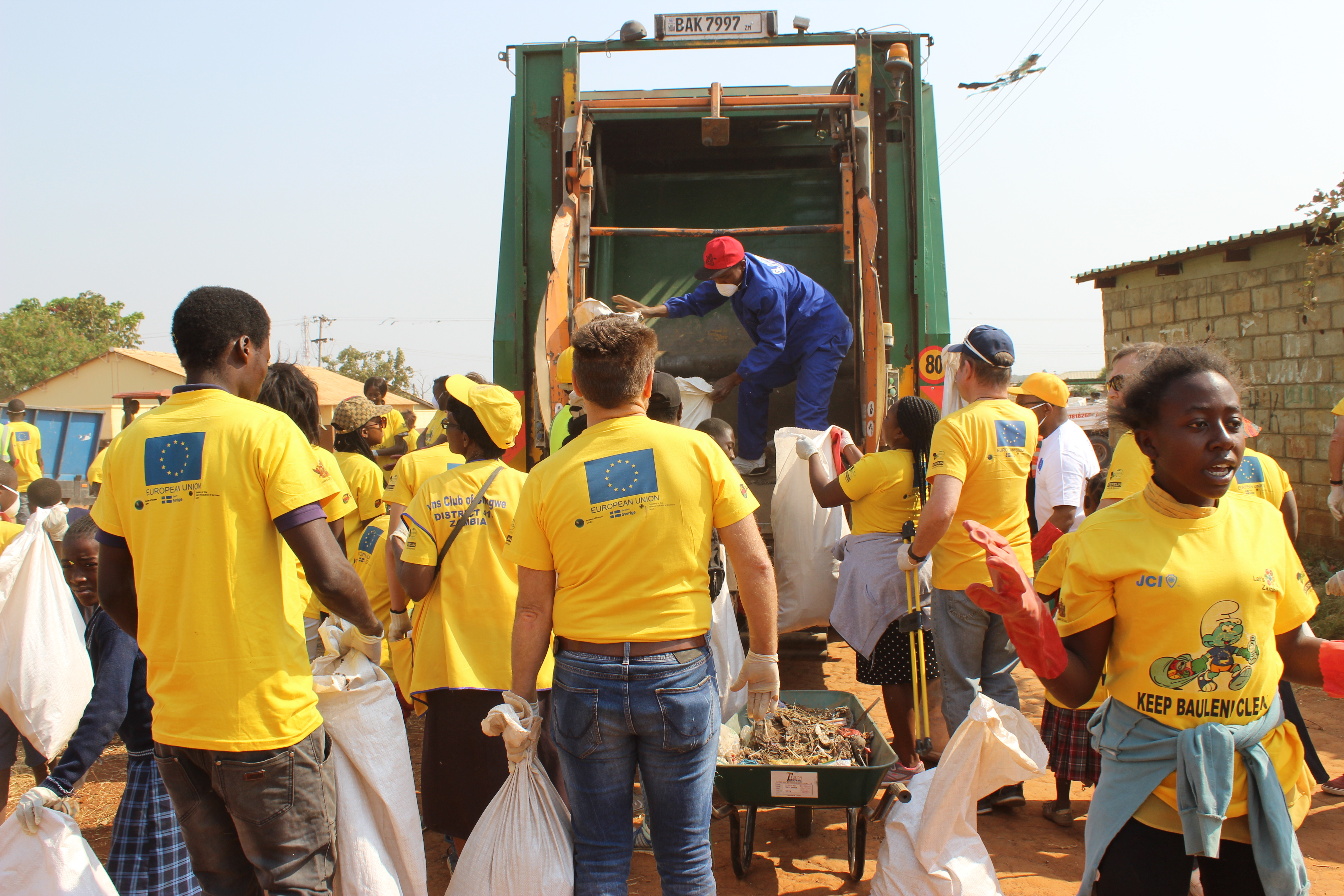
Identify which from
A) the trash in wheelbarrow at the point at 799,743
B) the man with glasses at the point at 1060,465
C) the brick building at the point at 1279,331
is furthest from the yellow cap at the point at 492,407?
the brick building at the point at 1279,331

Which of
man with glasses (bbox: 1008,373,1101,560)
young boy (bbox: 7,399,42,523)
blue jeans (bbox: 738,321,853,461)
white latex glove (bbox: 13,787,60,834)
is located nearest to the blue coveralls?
blue jeans (bbox: 738,321,853,461)

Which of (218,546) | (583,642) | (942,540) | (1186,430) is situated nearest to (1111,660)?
(1186,430)

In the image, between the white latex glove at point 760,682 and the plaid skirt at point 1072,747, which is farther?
the plaid skirt at point 1072,747

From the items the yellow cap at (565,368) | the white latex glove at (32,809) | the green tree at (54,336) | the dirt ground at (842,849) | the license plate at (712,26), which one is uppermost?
Result: the green tree at (54,336)

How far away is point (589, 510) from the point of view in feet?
6.41

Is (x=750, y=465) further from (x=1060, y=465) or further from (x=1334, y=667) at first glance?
(x=1334, y=667)

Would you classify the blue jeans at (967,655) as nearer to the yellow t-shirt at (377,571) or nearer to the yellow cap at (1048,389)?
the yellow cap at (1048,389)

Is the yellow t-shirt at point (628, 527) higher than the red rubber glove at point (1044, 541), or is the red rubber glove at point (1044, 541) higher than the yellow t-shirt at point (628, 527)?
the yellow t-shirt at point (628, 527)

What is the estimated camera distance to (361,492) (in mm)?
3531

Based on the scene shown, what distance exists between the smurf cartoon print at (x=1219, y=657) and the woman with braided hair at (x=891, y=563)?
6.22 feet

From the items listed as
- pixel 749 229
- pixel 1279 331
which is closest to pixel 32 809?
pixel 749 229

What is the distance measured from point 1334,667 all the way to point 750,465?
3392 mm

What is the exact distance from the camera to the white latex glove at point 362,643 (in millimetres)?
2324

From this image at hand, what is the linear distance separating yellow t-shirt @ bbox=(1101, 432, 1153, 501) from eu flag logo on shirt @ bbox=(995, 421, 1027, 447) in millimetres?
376
